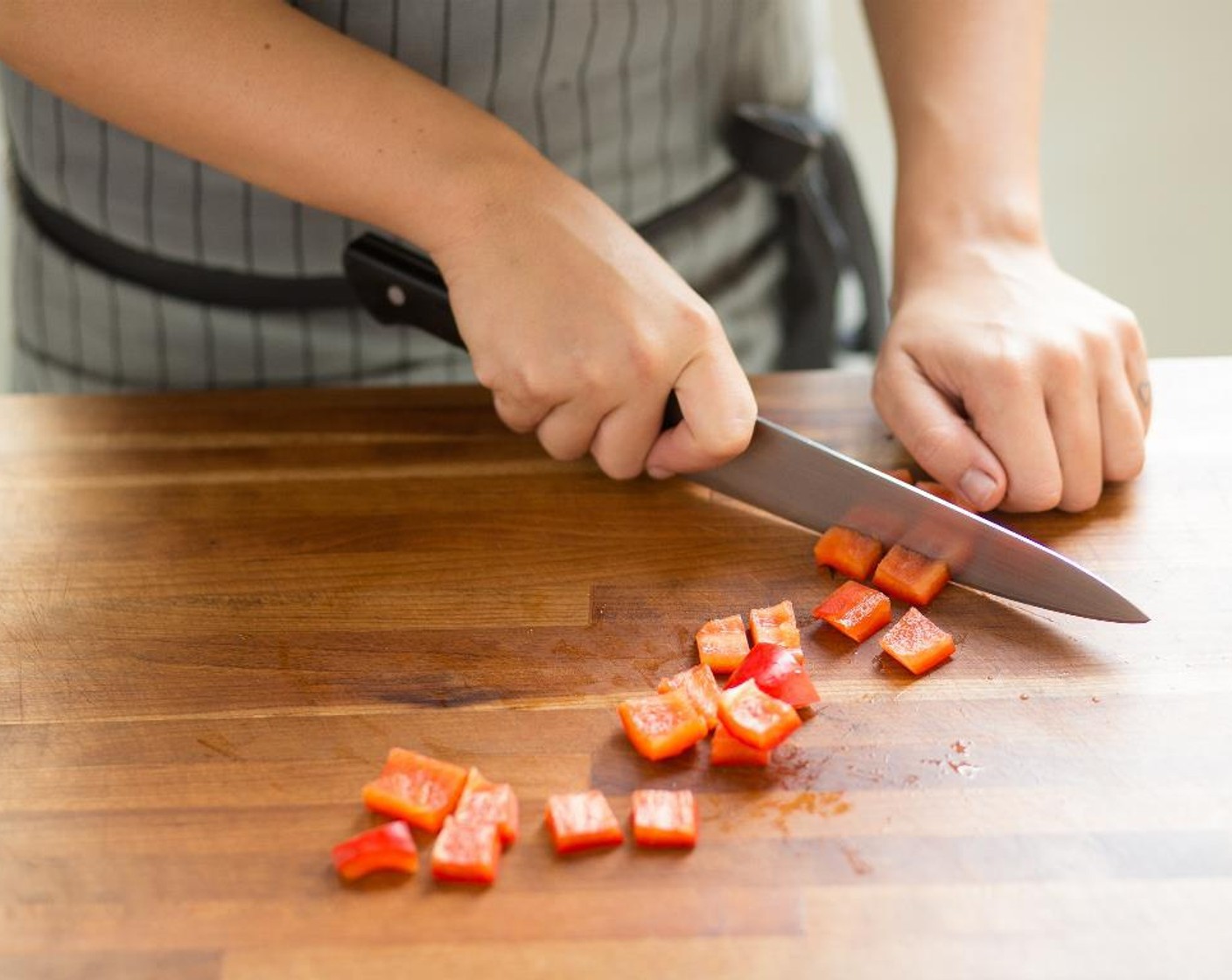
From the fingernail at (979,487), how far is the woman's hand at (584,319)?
25cm

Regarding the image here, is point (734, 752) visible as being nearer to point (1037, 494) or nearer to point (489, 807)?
point (489, 807)

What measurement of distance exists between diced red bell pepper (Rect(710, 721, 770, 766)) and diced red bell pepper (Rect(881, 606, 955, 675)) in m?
0.18

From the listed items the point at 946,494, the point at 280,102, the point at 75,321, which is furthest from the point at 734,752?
the point at 75,321

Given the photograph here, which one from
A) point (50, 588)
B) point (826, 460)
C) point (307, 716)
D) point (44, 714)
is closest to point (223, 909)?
point (307, 716)

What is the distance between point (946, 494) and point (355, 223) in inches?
31.6

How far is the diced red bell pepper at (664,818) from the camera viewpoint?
3.64 feet

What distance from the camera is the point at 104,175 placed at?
166cm

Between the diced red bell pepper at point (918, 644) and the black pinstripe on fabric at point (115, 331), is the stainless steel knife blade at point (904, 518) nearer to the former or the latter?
the diced red bell pepper at point (918, 644)

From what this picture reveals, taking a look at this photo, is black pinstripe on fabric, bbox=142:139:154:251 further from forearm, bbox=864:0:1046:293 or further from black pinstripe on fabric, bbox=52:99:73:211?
forearm, bbox=864:0:1046:293

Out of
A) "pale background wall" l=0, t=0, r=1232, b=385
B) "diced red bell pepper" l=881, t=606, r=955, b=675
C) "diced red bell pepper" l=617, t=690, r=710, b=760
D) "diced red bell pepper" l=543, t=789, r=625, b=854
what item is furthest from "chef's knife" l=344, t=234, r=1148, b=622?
"pale background wall" l=0, t=0, r=1232, b=385

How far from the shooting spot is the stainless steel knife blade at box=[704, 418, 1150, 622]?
1.31 m

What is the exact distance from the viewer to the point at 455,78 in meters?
1.60

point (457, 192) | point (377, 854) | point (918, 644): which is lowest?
point (377, 854)

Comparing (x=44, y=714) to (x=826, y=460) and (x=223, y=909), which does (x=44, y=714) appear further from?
(x=826, y=460)
